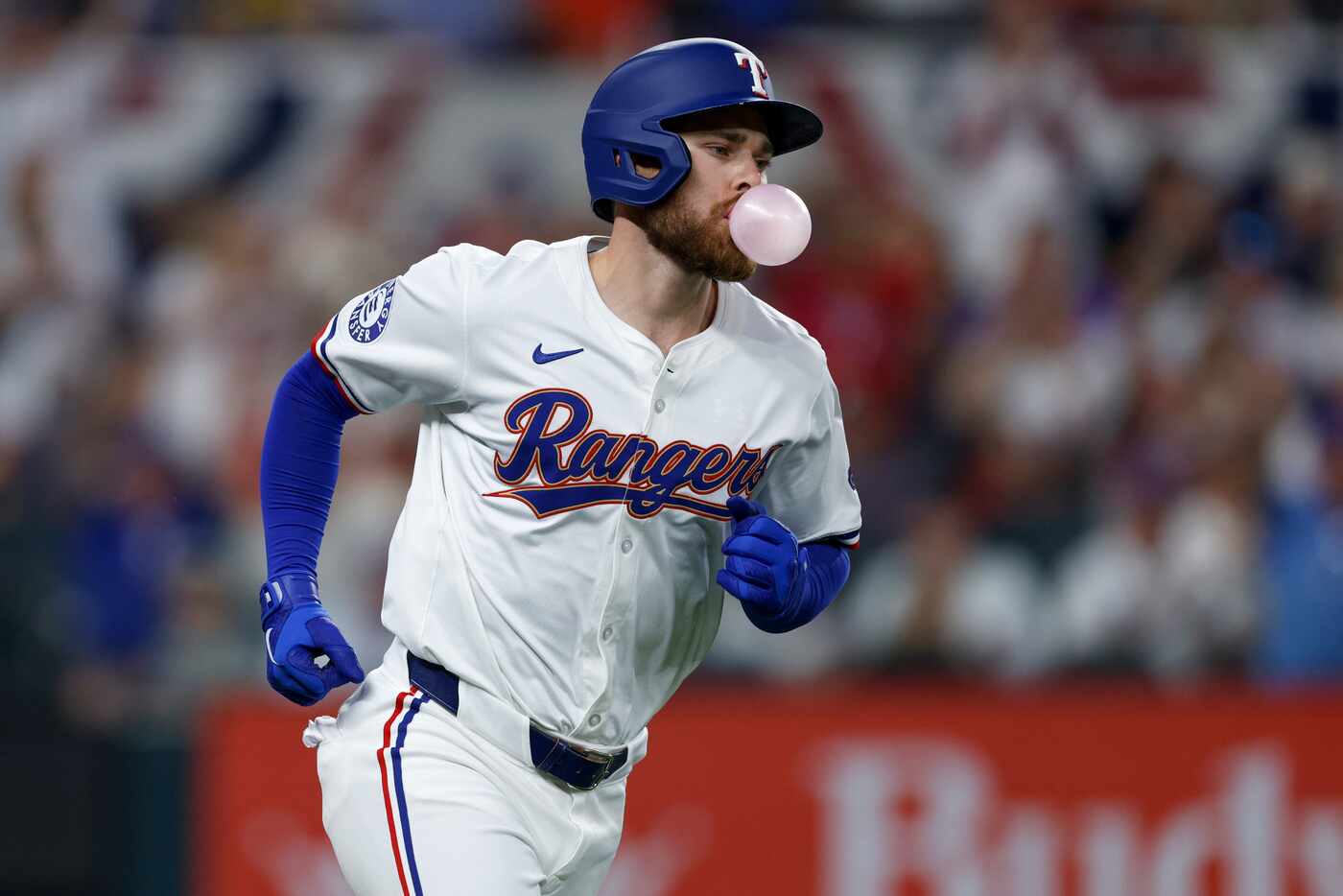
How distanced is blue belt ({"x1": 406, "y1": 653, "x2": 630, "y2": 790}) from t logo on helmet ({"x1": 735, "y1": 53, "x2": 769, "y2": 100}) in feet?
4.01

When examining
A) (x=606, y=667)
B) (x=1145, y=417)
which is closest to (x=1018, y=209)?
(x=1145, y=417)

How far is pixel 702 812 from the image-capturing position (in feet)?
21.3

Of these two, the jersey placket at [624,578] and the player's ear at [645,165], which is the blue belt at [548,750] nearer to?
the jersey placket at [624,578]

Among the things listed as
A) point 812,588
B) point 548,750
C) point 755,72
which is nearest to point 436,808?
point 548,750

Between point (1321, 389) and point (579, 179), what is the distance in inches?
140

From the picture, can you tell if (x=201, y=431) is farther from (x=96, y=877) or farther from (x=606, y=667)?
(x=606, y=667)

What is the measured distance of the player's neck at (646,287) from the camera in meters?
3.63

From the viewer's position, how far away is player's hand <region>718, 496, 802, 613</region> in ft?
11.3

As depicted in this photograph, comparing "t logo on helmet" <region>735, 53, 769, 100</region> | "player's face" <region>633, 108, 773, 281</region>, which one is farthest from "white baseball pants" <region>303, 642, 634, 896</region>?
"t logo on helmet" <region>735, 53, 769, 100</region>

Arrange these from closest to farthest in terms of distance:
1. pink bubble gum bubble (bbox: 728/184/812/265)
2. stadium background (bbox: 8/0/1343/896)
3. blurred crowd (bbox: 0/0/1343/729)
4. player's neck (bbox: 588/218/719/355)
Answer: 1. pink bubble gum bubble (bbox: 728/184/812/265)
2. player's neck (bbox: 588/218/719/355)
3. stadium background (bbox: 8/0/1343/896)
4. blurred crowd (bbox: 0/0/1343/729)

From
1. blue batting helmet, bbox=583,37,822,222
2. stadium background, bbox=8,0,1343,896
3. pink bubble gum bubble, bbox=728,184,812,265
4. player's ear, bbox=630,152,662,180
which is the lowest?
stadium background, bbox=8,0,1343,896

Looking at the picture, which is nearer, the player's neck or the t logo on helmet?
the t logo on helmet

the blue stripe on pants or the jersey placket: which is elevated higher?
the jersey placket

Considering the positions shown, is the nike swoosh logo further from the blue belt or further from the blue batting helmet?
the blue belt
